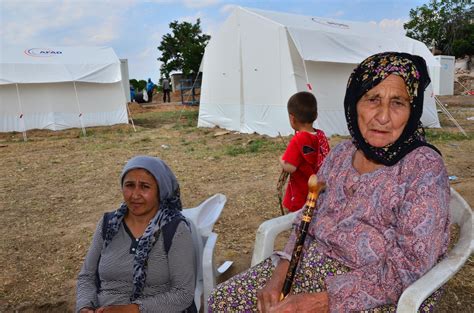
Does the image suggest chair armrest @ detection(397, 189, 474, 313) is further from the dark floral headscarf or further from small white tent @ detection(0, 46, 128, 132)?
small white tent @ detection(0, 46, 128, 132)

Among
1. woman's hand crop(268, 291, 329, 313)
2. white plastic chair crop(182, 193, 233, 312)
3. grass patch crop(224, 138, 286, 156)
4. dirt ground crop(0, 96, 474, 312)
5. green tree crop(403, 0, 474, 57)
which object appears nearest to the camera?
woman's hand crop(268, 291, 329, 313)

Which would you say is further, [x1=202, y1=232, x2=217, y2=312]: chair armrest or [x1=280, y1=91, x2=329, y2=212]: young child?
[x1=280, y1=91, x2=329, y2=212]: young child

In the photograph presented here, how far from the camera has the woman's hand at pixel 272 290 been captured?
65.7 inches

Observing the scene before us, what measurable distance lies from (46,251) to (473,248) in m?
3.51

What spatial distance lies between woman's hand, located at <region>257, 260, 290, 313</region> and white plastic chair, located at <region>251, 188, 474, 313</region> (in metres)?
0.31

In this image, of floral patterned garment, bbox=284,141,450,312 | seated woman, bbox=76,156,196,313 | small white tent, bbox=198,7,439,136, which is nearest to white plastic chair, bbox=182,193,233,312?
seated woman, bbox=76,156,196,313

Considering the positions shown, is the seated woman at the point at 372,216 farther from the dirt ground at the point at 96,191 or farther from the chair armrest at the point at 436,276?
the dirt ground at the point at 96,191

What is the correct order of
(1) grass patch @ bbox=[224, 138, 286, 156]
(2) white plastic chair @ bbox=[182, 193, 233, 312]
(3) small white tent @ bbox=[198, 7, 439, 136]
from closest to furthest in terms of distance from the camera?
(2) white plastic chair @ bbox=[182, 193, 233, 312] < (1) grass patch @ bbox=[224, 138, 286, 156] < (3) small white tent @ bbox=[198, 7, 439, 136]

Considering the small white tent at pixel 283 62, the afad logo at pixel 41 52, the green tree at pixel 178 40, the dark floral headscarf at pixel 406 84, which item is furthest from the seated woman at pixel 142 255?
the green tree at pixel 178 40

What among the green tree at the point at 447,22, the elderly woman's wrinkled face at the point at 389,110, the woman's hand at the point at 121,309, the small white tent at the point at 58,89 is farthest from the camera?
the green tree at the point at 447,22

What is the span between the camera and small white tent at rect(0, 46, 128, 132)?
41.7 ft

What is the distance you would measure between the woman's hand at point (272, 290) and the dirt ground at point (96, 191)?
1.31m

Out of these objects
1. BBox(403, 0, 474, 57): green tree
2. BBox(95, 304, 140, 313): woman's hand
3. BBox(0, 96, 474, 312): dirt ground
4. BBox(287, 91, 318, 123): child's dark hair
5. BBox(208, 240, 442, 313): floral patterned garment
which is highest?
BBox(403, 0, 474, 57): green tree

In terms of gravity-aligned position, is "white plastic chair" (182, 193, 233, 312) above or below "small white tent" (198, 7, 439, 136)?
below
